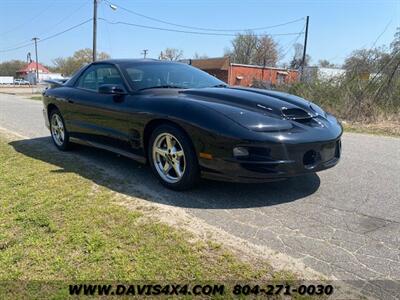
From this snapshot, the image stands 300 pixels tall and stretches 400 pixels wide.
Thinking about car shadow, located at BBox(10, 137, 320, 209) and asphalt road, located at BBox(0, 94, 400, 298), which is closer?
asphalt road, located at BBox(0, 94, 400, 298)

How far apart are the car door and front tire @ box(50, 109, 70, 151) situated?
35 centimetres

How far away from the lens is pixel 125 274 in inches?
91.9

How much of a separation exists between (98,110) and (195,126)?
67.8 inches

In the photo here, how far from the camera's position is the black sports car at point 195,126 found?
328 centimetres

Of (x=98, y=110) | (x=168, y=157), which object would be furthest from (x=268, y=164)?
(x=98, y=110)

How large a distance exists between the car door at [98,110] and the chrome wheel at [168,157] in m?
0.51

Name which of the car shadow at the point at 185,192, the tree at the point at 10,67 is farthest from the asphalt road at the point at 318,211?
the tree at the point at 10,67

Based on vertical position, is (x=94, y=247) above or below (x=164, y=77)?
below

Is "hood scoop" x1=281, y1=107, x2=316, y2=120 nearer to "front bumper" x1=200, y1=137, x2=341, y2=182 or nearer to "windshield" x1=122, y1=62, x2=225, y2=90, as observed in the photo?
"front bumper" x1=200, y1=137, x2=341, y2=182

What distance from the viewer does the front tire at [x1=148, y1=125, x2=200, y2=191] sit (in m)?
3.59

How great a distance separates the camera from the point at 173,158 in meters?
3.78

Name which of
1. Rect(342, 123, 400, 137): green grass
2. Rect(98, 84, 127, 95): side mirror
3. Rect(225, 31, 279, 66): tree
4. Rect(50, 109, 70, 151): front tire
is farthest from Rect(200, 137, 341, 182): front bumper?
Rect(225, 31, 279, 66): tree

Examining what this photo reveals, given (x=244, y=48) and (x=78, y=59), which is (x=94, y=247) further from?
(x=78, y=59)

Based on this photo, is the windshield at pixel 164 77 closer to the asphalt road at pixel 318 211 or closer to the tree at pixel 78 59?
the asphalt road at pixel 318 211
